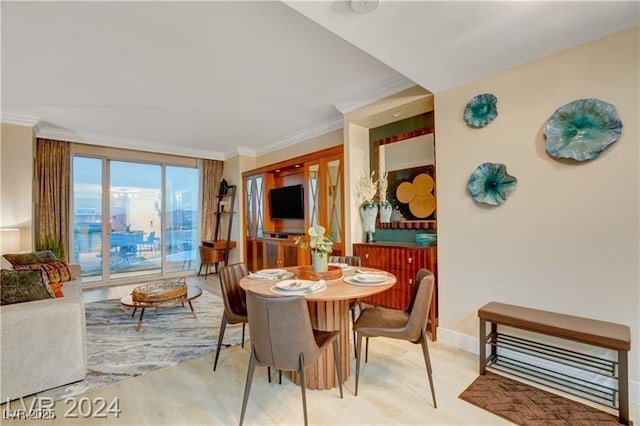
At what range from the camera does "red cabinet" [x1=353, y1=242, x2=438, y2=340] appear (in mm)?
3027

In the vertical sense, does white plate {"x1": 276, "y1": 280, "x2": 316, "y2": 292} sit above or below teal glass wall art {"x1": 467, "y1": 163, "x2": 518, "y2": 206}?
below

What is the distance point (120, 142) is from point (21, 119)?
1486 mm

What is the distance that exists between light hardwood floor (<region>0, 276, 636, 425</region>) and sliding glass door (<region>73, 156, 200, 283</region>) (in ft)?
14.7

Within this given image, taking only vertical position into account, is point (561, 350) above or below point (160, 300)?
below

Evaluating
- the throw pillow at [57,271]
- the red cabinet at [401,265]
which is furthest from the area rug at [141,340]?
the red cabinet at [401,265]

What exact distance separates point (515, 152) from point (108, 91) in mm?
4326

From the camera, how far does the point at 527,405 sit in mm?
1991

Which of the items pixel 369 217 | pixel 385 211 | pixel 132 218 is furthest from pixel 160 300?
pixel 132 218

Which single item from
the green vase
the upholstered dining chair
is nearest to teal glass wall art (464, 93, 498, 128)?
the green vase

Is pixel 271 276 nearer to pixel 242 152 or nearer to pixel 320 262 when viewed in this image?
pixel 320 262

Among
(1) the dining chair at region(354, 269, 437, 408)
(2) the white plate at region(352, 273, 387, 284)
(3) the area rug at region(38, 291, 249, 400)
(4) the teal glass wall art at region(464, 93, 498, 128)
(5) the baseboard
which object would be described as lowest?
(3) the area rug at region(38, 291, 249, 400)

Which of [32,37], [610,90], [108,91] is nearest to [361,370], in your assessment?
[610,90]

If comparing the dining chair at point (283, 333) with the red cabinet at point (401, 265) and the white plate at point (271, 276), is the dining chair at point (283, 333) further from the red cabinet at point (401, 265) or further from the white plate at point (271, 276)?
the red cabinet at point (401, 265)

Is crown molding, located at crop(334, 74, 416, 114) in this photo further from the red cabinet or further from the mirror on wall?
the red cabinet
